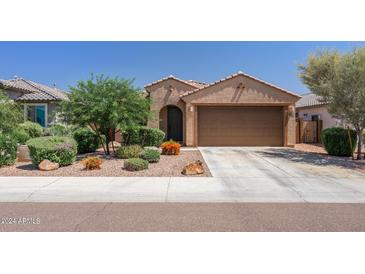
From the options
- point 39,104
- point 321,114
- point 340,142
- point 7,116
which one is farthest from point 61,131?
point 321,114

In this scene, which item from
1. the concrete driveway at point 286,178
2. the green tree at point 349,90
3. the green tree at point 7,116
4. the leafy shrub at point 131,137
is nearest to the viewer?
the concrete driveway at point 286,178

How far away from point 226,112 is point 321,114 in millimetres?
9517

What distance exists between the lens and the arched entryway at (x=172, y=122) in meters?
20.1

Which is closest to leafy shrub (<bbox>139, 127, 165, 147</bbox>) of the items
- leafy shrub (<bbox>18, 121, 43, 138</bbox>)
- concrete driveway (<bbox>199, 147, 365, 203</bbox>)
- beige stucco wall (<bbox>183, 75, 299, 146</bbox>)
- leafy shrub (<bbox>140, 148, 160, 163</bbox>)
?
beige stucco wall (<bbox>183, 75, 299, 146</bbox>)

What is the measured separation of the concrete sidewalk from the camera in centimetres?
699

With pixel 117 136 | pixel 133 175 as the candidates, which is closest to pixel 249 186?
pixel 133 175

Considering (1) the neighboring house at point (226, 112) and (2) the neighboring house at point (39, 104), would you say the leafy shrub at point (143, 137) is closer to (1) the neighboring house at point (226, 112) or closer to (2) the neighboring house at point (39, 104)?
(1) the neighboring house at point (226, 112)

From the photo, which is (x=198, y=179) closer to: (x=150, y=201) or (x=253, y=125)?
(x=150, y=201)

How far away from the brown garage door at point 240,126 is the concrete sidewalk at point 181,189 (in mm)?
9657

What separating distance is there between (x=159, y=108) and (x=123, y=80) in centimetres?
666

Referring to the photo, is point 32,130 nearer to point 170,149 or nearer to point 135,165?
point 170,149

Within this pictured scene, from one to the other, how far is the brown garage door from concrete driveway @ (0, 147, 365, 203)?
7873 mm

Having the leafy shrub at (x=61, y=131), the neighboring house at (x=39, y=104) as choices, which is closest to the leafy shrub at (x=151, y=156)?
the leafy shrub at (x=61, y=131)

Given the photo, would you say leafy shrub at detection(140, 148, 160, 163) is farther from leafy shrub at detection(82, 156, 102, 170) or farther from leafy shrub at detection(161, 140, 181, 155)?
leafy shrub at detection(161, 140, 181, 155)
